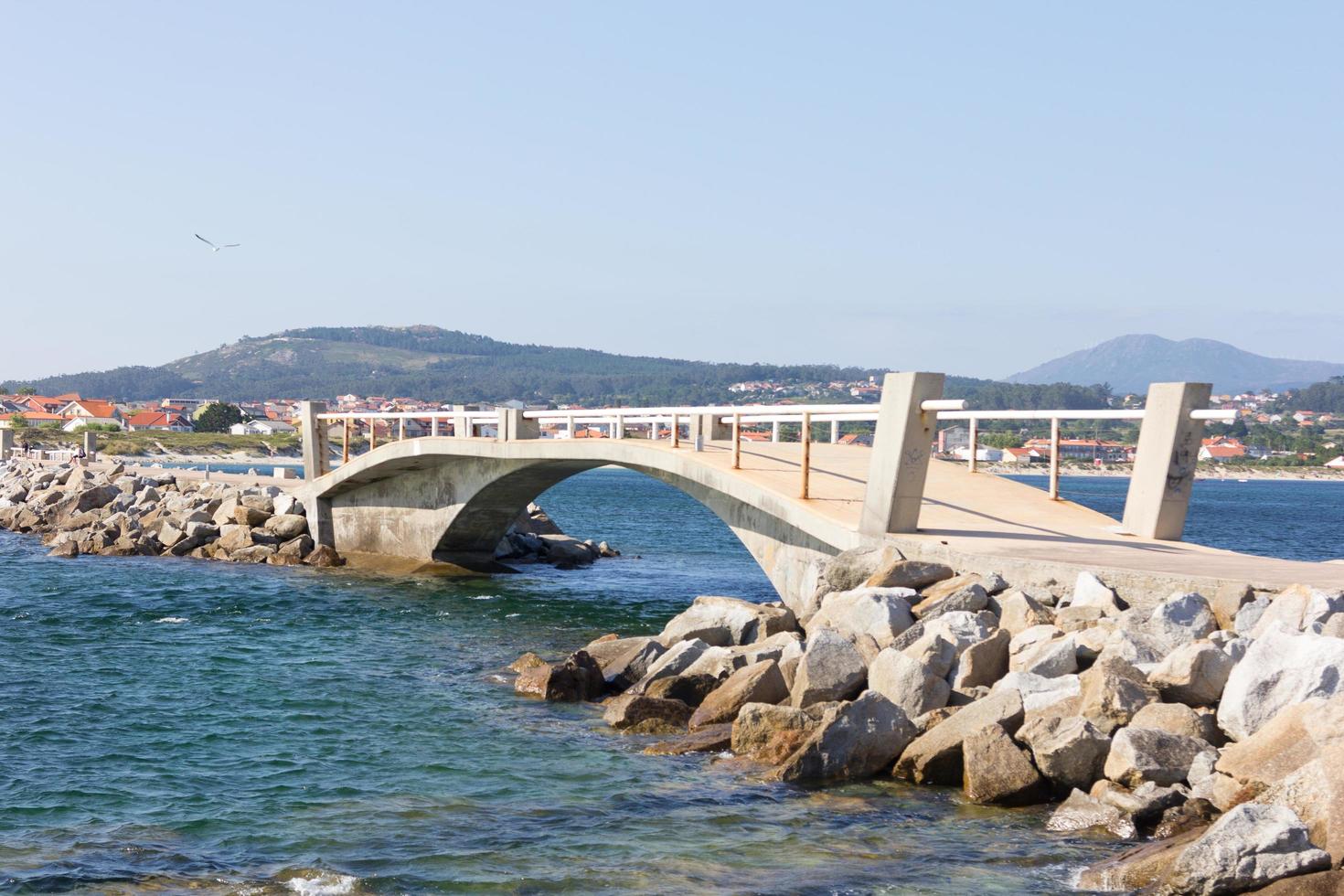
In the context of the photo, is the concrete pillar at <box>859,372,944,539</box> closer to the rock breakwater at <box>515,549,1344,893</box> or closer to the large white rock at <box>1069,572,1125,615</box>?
the rock breakwater at <box>515,549,1344,893</box>

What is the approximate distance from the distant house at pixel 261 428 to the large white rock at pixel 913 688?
519 ft

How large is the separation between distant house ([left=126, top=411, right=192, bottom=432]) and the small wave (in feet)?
569

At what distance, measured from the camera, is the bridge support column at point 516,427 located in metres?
28.2

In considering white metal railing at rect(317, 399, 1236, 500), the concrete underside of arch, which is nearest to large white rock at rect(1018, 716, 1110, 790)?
white metal railing at rect(317, 399, 1236, 500)

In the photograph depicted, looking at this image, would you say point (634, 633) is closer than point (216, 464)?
Yes

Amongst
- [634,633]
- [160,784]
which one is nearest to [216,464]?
[634,633]

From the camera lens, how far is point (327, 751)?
1396 centimetres

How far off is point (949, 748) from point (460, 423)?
19.9 meters

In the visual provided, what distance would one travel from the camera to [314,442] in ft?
115

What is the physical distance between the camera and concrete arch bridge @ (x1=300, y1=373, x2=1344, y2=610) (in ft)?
49.0

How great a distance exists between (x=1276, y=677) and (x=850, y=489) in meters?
9.96

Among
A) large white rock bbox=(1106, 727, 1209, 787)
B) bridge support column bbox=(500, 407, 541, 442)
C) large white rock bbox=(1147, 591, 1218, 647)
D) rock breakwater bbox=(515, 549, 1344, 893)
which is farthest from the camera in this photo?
bridge support column bbox=(500, 407, 541, 442)

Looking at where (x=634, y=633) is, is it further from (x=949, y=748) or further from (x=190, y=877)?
(x=190, y=877)

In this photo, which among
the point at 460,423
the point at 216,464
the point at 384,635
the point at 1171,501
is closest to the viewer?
the point at 1171,501
